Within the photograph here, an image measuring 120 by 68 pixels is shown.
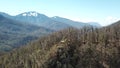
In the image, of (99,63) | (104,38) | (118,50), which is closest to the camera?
(99,63)

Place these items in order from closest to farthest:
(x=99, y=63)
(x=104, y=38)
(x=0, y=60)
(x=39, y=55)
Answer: (x=99, y=63) → (x=39, y=55) → (x=104, y=38) → (x=0, y=60)

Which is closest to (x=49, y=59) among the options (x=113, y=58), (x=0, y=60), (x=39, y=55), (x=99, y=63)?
(x=39, y=55)

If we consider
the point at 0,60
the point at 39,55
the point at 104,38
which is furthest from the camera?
the point at 0,60

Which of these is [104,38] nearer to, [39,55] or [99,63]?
[99,63]

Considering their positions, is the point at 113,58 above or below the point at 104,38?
below

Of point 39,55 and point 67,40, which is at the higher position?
point 67,40

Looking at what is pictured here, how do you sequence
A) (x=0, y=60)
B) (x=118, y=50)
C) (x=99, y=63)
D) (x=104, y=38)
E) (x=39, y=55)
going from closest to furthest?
(x=99, y=63) → (x=118, y=50) → (x=39, y=55) → (x=104, y=38) → (x=0, y=60)

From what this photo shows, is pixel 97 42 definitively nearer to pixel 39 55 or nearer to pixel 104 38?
pixel 104 38

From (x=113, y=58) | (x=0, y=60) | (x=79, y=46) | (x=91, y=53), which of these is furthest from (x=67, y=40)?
(x=0, y=60)

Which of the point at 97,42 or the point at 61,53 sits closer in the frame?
the point at 61,53
